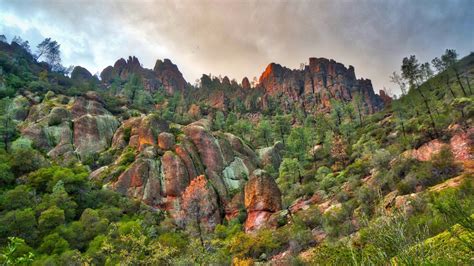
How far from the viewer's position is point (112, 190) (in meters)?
45.8

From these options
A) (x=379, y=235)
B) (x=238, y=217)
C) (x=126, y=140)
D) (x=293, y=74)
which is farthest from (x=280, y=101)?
(x=379, y=235)

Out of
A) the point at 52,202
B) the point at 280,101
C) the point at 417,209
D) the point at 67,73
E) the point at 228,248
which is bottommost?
the point at 228,248

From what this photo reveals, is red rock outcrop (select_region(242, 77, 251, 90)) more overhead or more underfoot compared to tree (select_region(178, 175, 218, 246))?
more overhead

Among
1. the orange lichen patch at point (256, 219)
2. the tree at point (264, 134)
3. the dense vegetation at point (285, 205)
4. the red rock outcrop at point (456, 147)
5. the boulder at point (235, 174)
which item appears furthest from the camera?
the tree at point (264, 134)

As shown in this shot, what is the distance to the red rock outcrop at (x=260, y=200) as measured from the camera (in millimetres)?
40938

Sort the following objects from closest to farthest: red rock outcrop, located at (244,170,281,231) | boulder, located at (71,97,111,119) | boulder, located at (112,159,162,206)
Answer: red rock outcrop, located at (244,170,281,231) < boulder, located at (112,159,162,206) < boulder, located at (71,97,111,119)

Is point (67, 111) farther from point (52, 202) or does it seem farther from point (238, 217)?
point (238, 217)

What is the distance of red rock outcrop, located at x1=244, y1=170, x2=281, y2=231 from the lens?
134 ft

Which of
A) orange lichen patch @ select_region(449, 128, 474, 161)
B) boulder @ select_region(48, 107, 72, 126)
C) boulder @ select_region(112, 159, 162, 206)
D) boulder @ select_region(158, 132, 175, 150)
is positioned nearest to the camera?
orange lichen patch @ select_region(449, 128, 474, 161)

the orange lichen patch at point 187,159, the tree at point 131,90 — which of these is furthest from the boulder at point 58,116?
the tree at point 131,90

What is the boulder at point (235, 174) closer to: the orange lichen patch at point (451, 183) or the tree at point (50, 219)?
the tree at point (50, 219)

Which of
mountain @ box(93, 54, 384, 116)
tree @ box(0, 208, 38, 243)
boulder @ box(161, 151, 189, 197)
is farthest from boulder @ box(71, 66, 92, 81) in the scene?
tree @ box(0, 208, 38, 243)

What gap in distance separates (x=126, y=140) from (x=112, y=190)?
16534 millimetres

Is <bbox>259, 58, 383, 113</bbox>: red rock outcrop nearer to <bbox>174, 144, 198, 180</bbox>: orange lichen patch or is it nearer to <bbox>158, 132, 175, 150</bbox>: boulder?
<bbox>158, 132, 175, 150</bbox>: boulder
